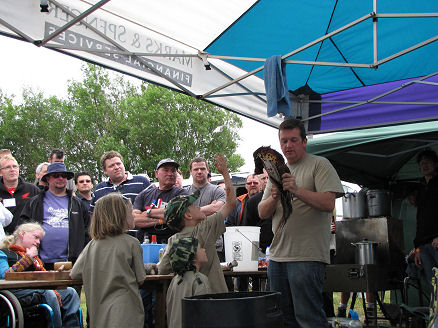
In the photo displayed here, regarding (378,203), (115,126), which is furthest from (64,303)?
(115,126)

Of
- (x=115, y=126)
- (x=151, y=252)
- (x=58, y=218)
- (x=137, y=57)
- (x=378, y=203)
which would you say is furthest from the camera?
(x=115, y=126)

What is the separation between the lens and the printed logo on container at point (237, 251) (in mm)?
4652

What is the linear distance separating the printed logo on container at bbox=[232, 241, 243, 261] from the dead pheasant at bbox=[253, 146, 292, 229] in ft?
3.64

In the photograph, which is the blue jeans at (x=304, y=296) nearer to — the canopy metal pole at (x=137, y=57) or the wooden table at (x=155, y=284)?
the wooden table at (x=155, y=284)

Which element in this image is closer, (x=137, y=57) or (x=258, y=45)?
(x=137, y=57)

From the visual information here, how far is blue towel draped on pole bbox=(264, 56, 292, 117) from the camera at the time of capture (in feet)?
16.6

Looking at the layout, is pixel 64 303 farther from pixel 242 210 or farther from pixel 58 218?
pixel 242 210

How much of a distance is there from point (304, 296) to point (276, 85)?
2431 mm

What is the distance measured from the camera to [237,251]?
183 inches

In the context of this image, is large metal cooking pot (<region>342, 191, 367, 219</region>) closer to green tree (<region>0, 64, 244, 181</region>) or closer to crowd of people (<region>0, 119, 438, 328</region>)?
crowd of people (<region>0, 119, 438, 328</region>)

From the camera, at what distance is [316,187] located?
348 cm

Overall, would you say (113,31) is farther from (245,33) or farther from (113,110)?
(113,110)

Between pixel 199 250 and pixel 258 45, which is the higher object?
pixel 258 45

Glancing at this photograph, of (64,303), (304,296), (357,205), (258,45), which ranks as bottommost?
(64,303)
